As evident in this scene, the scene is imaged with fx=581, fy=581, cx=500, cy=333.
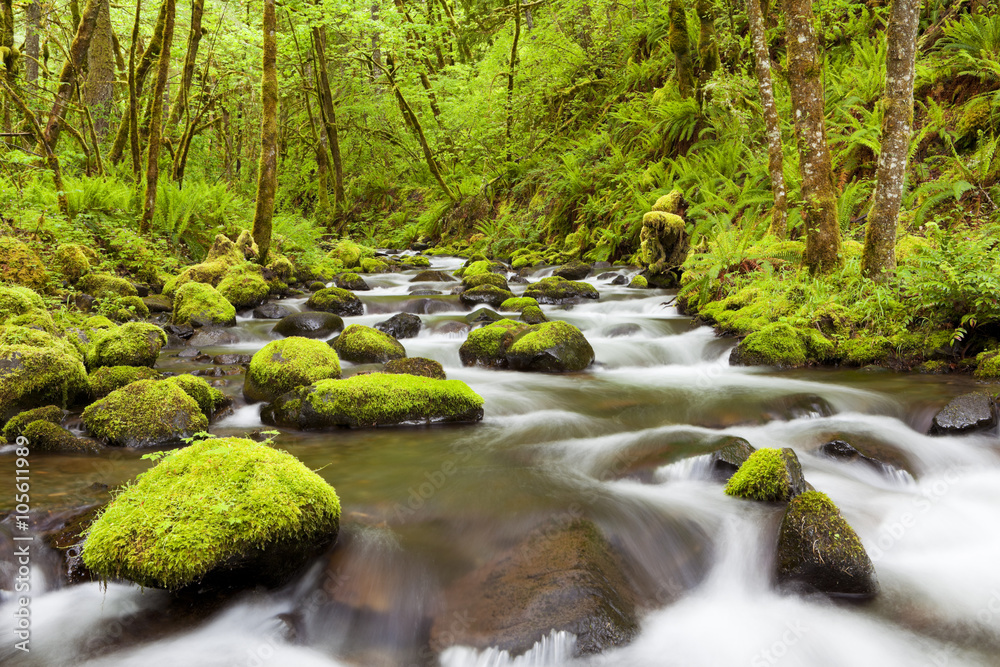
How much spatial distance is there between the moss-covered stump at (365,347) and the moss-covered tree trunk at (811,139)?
206 inches

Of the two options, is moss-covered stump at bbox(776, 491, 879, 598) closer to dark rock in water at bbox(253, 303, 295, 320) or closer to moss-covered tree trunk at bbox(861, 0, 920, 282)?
moss-covered tree trunk at bbox(861, 0, 920, 282)

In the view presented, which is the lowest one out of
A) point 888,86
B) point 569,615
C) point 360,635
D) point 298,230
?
point 360,635

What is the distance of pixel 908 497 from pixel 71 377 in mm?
6635

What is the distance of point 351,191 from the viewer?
24.4 metres

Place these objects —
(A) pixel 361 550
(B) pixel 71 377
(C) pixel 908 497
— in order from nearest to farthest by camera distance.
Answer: (A) pixel 361 550, (C) pixel 908 497, (B) pixel 71 377

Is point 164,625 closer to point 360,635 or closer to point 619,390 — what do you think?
point 360,635

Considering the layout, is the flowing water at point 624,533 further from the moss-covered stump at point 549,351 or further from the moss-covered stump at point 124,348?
the moss-covered stump at point 124,348

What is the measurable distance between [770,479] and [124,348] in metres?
6.08

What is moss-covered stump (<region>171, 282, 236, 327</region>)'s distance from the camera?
840 centimetres

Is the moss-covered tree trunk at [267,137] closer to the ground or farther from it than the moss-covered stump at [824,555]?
A: farther from it

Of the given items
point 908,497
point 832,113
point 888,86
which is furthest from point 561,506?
point 832,113

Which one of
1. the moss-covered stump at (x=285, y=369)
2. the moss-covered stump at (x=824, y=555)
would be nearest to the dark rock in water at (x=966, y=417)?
the moss-covered stump at (x=824, y=555)

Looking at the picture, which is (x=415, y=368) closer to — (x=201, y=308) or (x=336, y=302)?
(x=201, y=308)

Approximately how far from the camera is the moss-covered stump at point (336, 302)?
33.1 ft
